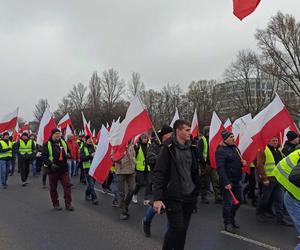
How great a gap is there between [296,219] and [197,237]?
2.47 meters

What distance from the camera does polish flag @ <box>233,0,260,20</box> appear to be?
207 inches

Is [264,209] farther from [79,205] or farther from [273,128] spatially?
[79,205]

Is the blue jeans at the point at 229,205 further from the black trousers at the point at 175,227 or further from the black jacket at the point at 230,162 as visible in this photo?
the black trousers at the point at 175,227

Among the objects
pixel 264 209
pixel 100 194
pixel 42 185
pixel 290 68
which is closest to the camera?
pixel 264 209

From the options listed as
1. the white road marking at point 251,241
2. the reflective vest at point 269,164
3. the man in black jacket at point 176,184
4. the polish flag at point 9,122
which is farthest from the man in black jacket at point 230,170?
the polish flag at point 9,122

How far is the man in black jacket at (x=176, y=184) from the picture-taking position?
447 cm

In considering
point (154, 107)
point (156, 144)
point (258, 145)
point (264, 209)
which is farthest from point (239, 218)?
point (154, 107)

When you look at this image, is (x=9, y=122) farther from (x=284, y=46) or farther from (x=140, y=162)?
(x=284, y=46)

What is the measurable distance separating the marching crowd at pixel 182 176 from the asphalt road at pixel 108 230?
Answer: 0.95 feet

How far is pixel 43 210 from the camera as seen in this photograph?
8.95 metres

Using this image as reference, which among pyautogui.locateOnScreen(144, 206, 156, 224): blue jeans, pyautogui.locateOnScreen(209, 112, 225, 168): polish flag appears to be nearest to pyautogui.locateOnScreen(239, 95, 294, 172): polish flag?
pyautogui.locateOnScreen(209, 112, 225, 168): polish flag

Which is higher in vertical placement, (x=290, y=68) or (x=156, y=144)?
(x=290, y=68)

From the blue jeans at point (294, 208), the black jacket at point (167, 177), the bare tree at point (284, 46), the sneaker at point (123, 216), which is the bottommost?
the sneaker at point (123, 216)

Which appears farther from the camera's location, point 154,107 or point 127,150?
point 154,107
